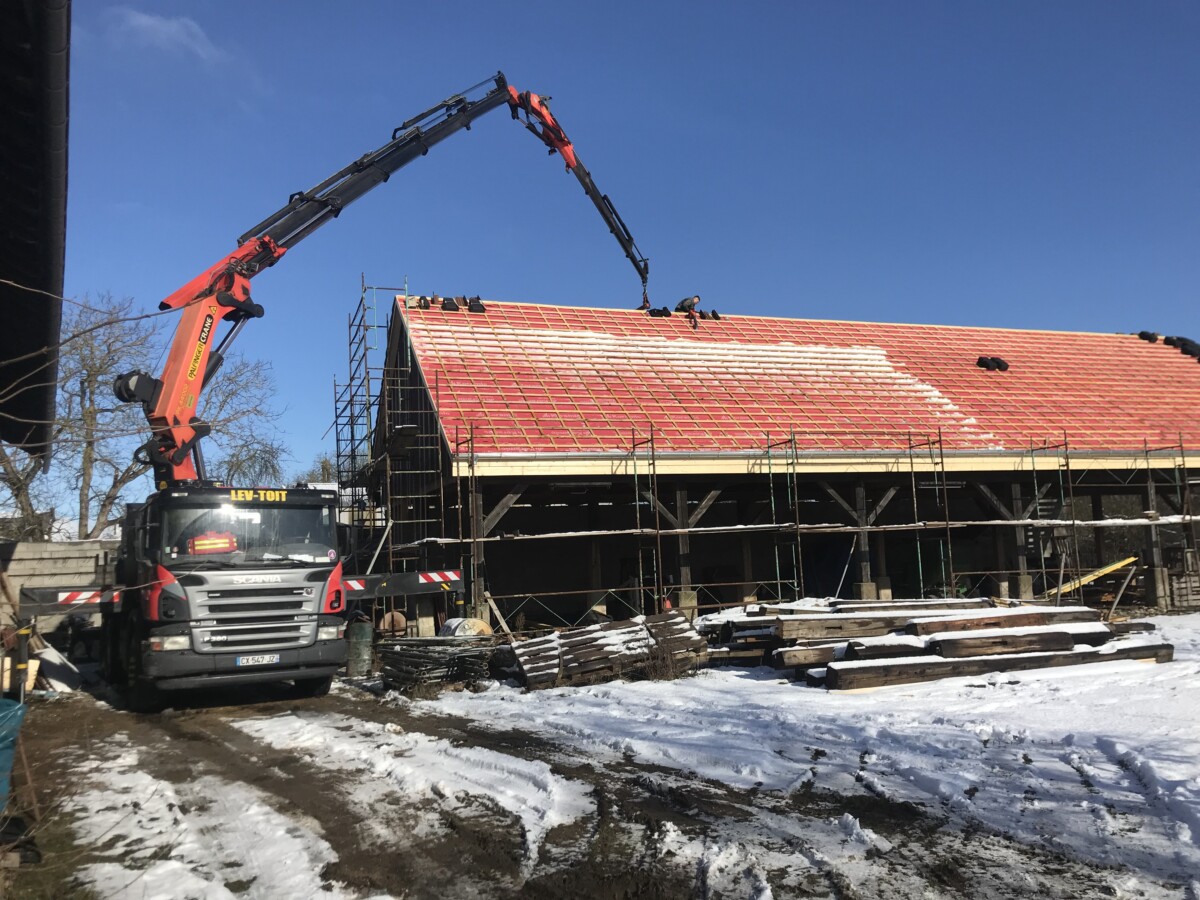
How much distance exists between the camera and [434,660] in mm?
12195

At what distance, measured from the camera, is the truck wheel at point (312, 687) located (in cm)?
1188

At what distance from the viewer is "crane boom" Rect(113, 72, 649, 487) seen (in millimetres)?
12289

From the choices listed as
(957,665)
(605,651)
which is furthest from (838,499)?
(605,651)

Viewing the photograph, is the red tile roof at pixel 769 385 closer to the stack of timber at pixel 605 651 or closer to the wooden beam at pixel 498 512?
the wooden beam at pixel 498 512

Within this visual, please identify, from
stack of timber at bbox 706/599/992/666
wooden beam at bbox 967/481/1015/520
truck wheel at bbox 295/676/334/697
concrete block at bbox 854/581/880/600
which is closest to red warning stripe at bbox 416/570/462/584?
truck wheel at bbox 295/676/334/697

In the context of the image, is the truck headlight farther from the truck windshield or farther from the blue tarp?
the blue tarp

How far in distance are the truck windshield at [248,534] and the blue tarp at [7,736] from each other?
580cm

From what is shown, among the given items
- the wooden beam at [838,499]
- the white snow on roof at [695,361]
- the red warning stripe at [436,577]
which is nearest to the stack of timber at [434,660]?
the red warning stripe at [436,577]

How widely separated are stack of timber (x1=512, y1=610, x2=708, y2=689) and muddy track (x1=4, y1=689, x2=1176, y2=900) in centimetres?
394

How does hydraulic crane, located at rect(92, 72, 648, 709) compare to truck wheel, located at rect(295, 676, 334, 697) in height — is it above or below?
above

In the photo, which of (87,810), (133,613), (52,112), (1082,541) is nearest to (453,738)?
(87,810)

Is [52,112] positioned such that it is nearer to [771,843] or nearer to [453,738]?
[771,843]

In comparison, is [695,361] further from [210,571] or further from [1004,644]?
[210,571]

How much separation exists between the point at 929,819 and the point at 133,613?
10.3 meters
